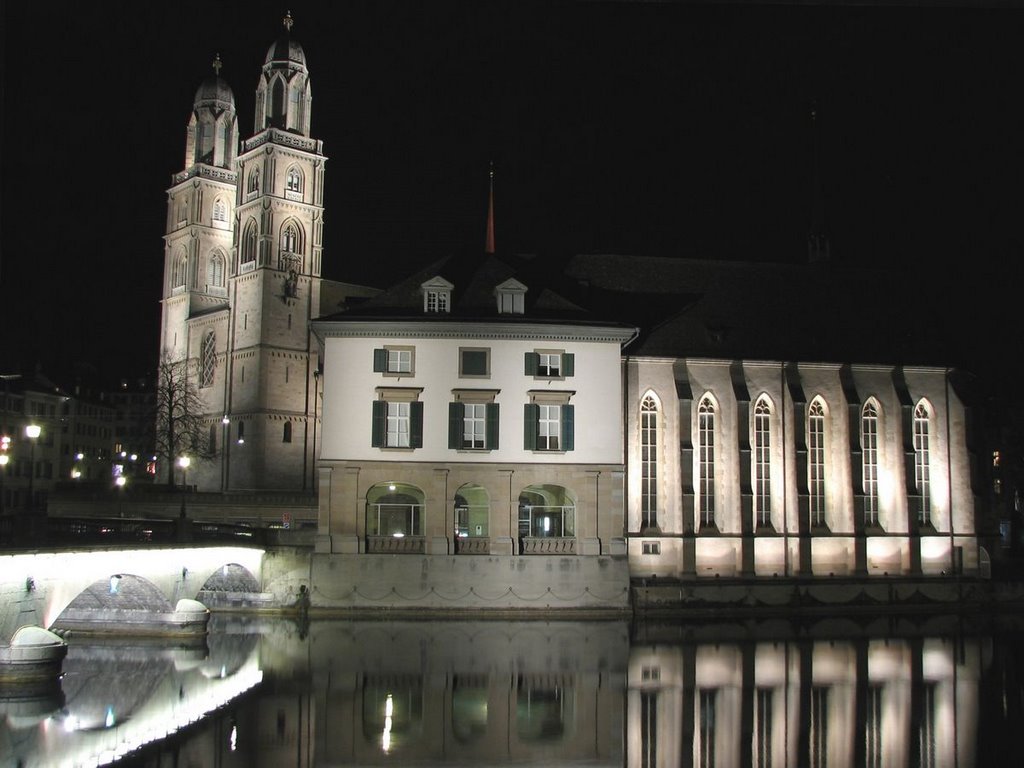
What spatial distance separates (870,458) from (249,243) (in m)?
44.6

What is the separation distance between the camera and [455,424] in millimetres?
47062

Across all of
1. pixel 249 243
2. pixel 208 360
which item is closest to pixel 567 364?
pixel 249 243

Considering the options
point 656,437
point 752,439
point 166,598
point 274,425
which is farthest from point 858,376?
point 274,425

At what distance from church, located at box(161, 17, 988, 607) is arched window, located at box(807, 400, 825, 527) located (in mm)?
101

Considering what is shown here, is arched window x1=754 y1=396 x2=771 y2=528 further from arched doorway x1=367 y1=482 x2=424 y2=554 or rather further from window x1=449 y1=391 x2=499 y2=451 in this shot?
arched doorway x1=367 y1=482 x2=424 y2=554

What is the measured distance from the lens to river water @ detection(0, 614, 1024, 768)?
23.9 metres

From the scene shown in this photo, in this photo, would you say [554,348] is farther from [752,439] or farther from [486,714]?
[486,714]

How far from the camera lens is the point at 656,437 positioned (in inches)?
2042

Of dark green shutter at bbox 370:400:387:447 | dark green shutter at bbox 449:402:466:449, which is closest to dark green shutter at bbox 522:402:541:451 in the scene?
dark green shutter at bbox 449:402:466:449

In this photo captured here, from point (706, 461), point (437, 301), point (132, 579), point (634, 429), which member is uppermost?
point (437, 301)

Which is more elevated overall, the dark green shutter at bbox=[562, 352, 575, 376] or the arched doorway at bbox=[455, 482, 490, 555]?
the dark green shutter at bbox=[562, 352, 575, 376]

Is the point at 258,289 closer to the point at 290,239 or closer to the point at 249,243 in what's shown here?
the point at 249,243

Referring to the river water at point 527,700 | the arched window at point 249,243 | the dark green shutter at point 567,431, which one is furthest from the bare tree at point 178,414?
the river water at point 527,700

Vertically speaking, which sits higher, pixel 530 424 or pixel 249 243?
pixel 249 243
